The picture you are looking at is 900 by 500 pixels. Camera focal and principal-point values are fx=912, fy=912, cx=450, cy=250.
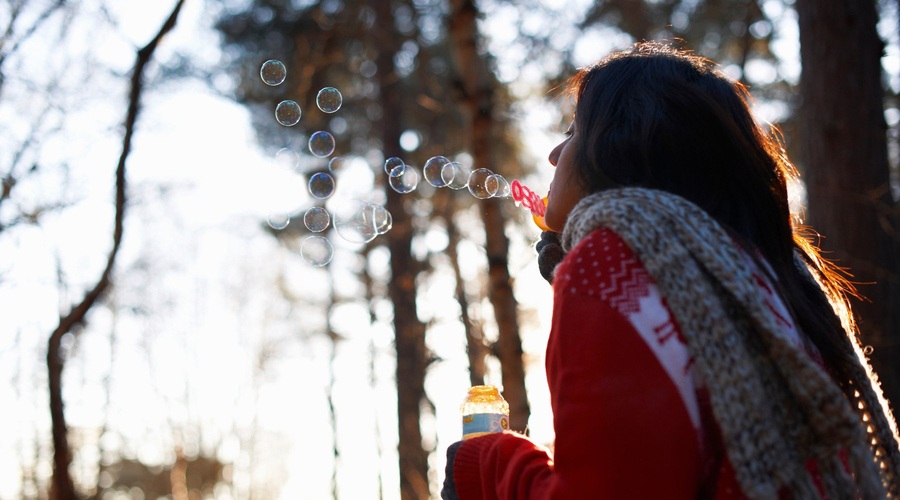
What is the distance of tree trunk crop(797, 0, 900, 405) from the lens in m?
5.07

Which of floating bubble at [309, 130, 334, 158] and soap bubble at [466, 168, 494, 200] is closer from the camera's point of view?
soap bubble at [466, 168, 494, 200]

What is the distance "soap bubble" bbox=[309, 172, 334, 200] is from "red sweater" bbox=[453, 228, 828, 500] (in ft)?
12.4

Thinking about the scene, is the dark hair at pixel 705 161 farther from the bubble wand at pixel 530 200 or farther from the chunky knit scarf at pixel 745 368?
the bubble wand at pixel 530 200

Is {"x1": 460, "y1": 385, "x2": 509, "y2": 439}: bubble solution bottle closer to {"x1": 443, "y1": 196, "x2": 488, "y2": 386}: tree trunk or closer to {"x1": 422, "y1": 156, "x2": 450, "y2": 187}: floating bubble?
{"x1": 422, "y1": 156, "x2": 450, "y2": 187}: floating bubble

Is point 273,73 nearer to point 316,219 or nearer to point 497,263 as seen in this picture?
point 316,219

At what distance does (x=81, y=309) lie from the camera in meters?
6.71

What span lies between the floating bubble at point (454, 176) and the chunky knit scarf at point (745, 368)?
262 cm

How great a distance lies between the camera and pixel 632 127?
1.53 meters

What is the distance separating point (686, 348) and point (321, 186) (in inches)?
157

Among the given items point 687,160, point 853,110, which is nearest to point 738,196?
point 687,160

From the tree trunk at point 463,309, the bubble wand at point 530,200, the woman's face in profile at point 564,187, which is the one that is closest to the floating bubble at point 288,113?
the bubble wand at point 530,200

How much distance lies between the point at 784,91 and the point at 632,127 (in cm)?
1070

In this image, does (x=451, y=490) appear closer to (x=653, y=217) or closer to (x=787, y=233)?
(x=653, y=217)

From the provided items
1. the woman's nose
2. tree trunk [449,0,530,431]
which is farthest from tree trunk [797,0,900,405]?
the woman's nose
